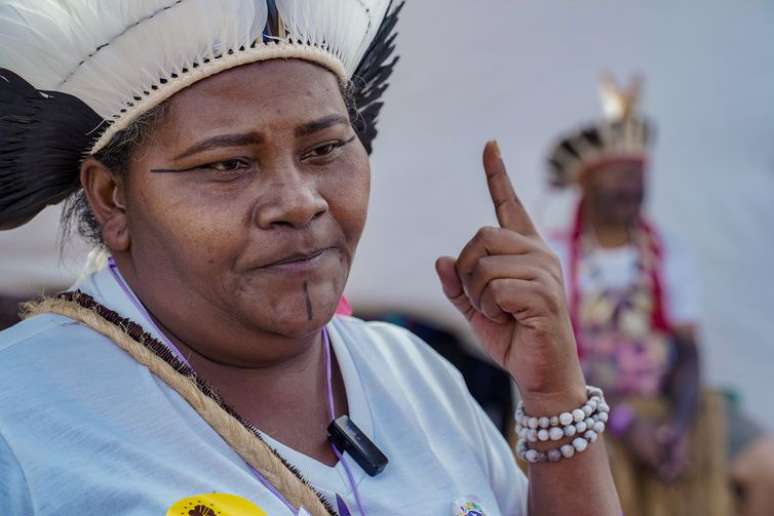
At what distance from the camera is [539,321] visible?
6.62ft

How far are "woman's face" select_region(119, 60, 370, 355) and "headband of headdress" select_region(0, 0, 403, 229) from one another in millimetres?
43

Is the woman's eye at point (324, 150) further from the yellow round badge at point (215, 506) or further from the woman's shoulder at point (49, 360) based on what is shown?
the yellow round badge at point (215, 506)

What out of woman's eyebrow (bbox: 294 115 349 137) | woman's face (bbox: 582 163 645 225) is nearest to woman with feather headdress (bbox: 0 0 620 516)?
woman's eyebrow (bbox: 294 115 349 137)

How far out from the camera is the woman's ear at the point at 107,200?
1845 mm

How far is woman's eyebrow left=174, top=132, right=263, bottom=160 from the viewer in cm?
171

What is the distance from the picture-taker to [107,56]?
5.73ft

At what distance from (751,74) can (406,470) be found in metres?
5.28

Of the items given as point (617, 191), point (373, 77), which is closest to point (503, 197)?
point (373, 77)

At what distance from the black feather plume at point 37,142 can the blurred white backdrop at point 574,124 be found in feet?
10.8

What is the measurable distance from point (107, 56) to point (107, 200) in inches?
10.0

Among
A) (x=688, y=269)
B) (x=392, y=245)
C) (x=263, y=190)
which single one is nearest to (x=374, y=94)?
(x=263, y=190)

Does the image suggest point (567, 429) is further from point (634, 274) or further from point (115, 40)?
point (634, 274)

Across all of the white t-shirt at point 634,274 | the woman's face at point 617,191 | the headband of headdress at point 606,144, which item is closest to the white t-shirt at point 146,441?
the white t-shirt at point 634,274

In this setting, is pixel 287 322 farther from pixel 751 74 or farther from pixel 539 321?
pixel 751 74
